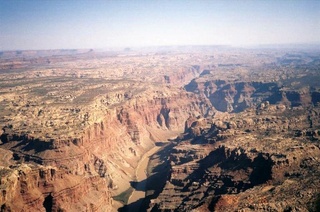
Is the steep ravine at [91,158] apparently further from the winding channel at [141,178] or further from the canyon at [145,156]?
the winding channel at [141,178]

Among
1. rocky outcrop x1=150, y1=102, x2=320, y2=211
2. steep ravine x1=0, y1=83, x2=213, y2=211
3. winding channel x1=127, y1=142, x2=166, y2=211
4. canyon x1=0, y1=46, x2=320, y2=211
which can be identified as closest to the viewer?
rocky outcrop x1=150, y1=102, x2=320, y2=211

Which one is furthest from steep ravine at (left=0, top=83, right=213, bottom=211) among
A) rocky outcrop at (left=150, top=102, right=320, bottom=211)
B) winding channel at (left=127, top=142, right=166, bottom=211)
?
rocky outcrop at (left=150, top=102, right=320, bottom=211)

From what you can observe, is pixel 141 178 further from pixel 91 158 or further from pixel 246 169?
pixel 246 169

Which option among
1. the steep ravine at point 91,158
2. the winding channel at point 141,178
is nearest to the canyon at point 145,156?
the steep ravine at point 91,158

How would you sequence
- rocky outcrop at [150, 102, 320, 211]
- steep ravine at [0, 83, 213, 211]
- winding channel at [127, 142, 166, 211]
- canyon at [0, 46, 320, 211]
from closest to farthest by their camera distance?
rocky outcrop at [150, 102, 320, 211] → canyon at [0, 46, 320, 211] → steep ravine at [0, 83, 213, 211] → winding channel at [127, 142, 166, 211]

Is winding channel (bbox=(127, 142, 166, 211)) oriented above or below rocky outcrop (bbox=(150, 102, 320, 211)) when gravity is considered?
below

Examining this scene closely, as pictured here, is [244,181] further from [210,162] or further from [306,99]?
[306,99]

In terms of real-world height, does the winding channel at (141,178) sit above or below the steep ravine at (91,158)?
below

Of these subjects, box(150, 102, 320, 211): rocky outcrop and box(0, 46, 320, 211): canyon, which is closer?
box(150, 102, 320, 211): rocky outcrop

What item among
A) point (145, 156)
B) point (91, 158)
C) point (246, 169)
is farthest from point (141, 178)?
point (246, 169)

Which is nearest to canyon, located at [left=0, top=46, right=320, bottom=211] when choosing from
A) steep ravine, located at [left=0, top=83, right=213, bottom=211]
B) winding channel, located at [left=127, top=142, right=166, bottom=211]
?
steep ravine, located at [left=0, top=83, right=213, bottom=211]

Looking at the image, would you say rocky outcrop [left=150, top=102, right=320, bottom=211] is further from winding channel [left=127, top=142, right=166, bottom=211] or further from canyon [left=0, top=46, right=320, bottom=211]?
winding channel [left=127, top=142, right=166, bottom=211]
